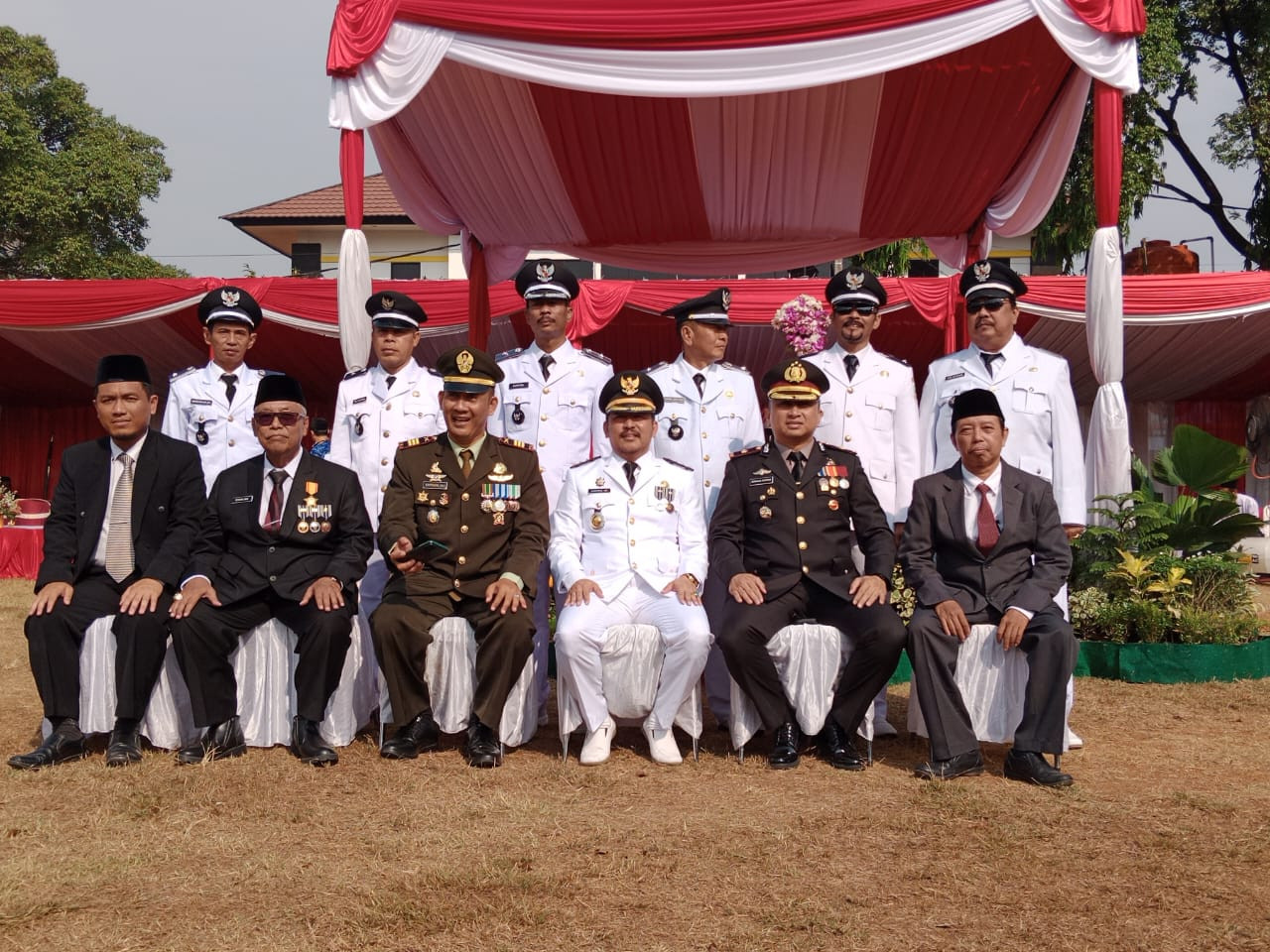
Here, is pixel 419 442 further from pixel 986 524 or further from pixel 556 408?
pixel 986 524

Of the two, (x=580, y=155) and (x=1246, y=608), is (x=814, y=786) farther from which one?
(x=580, y=155)

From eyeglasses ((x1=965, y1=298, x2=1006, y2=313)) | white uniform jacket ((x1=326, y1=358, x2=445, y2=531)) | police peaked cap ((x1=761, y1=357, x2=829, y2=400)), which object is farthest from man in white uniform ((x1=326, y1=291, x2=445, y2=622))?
eyeglasses ((x1=965, y1=298, x2=1006, y2=313))

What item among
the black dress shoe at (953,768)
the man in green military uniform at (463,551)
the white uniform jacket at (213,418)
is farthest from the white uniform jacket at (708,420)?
the white uniform jacket at (213,418)

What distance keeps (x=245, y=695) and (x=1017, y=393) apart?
3309 millimetres

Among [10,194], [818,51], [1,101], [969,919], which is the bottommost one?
[969,919]

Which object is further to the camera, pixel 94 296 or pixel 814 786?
pixel 94 296

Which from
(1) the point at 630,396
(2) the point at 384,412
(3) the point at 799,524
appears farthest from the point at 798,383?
(2) the point at 384,412

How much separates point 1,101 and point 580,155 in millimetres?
20702

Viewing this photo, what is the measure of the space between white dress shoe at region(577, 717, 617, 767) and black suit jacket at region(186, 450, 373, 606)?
1072mm

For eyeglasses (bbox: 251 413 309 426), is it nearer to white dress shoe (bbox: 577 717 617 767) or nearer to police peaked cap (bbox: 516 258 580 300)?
police peaked cap (bbox: 516 258 580 300)

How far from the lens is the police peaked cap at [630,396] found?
14.0 ft

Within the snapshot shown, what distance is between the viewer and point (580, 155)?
6.64m

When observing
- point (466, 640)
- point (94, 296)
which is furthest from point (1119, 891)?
point (94, 296)

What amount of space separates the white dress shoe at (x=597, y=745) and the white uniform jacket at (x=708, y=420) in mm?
1156
